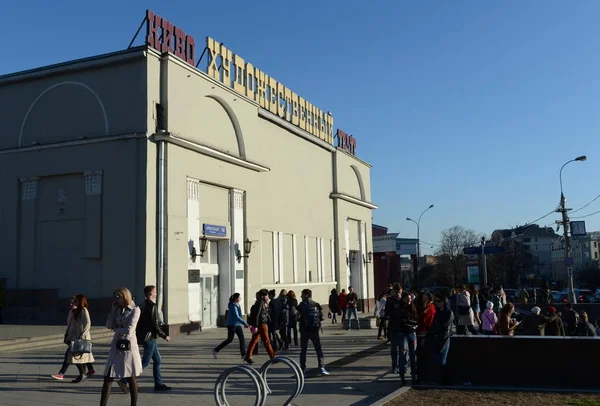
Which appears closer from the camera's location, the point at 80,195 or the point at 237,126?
the point at 80,195

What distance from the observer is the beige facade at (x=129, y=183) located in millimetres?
20234

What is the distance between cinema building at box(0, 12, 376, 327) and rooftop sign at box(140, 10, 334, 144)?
0.10 metres

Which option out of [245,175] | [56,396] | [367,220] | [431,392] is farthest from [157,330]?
[367,220]

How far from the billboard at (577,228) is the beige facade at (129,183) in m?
28.0

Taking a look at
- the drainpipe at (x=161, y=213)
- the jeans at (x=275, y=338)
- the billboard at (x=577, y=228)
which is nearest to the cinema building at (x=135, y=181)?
the drainpipe at (x=161, y=213)

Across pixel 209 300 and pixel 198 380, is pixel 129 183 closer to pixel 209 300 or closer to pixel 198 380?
pixel 209 300

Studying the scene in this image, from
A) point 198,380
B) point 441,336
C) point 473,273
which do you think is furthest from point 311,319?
point 473,273

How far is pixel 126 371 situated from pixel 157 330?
6.30 ft

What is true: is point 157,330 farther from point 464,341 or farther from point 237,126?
point 237,126

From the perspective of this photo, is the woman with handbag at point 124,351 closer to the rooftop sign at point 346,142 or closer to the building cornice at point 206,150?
the building cornice at point 206,150

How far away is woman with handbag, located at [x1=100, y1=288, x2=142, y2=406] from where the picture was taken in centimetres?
821

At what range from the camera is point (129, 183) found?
66.5ft

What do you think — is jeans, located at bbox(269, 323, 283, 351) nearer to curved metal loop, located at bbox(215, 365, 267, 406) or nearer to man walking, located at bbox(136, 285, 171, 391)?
man walking, located at bbox(136, 285, 171, 391)

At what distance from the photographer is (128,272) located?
65.3 feet
